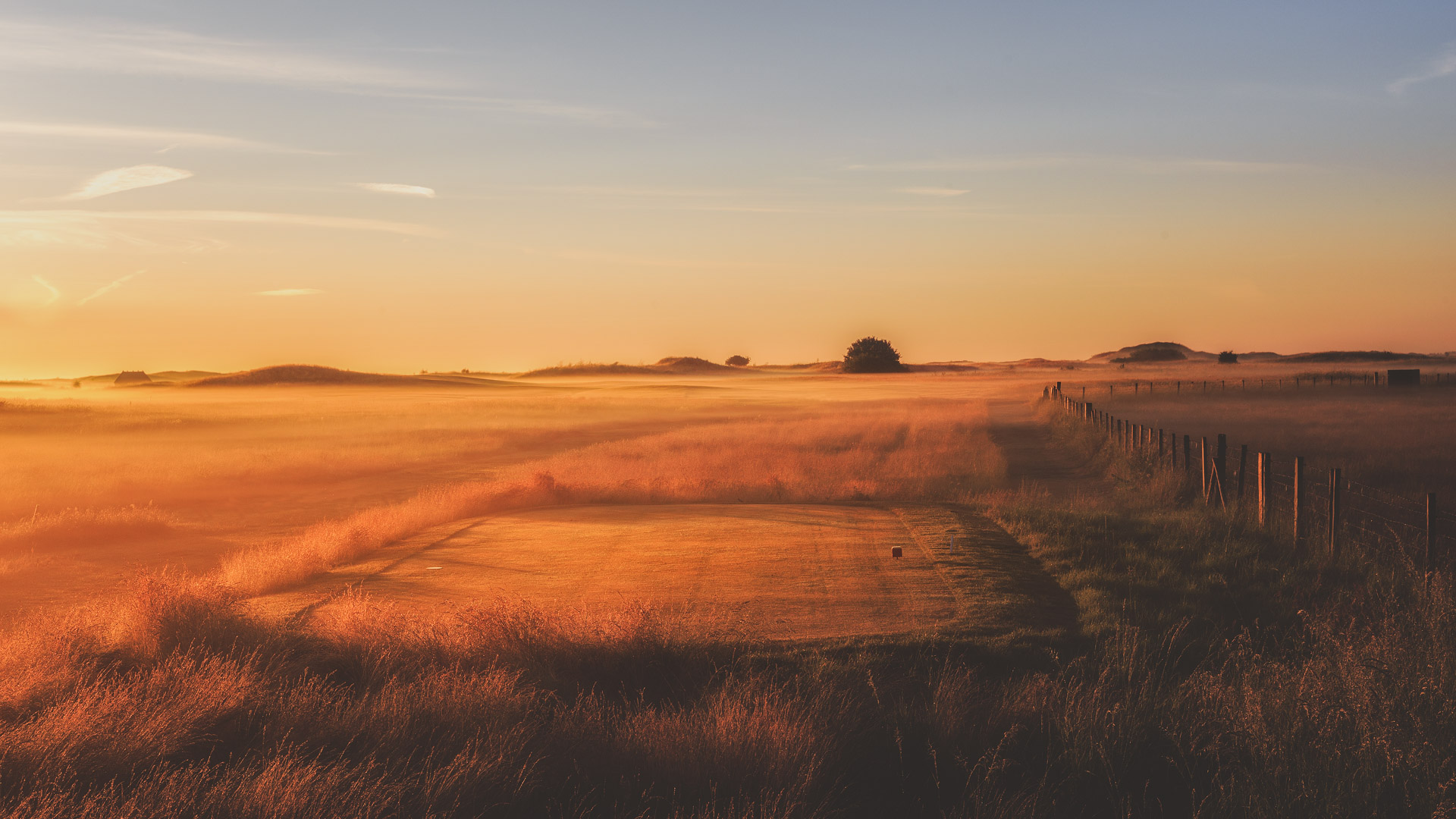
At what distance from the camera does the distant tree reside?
142 meters

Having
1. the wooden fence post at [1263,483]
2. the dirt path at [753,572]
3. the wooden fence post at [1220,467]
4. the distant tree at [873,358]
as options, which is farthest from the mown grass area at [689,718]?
the distant tree at [873,358]

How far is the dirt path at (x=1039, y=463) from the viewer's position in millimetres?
19125

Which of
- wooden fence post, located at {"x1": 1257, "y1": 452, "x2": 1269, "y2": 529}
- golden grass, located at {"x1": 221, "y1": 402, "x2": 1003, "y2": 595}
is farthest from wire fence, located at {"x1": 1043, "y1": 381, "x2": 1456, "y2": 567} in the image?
golden grass, located at {"x1": 221, "y1": 402, "x2": 1003, "y2": 595}

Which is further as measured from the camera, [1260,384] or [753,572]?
[1260,384]

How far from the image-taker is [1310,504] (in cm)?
1573

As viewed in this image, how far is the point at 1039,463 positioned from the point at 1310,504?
27.8ft

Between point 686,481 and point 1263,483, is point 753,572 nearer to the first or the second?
point 1263,483

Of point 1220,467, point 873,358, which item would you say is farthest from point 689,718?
point 873,358

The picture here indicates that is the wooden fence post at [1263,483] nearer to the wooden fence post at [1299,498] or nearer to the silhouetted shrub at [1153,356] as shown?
the wooden fence post at [1299,498]

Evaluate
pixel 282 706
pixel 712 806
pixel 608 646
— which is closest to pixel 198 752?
pixel 282 706

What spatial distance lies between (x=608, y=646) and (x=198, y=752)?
2664mm

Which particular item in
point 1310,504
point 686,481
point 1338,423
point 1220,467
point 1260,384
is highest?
point 1260,384

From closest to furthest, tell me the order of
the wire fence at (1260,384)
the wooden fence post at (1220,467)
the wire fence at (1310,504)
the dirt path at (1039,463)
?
the wire fence at (1310,504) → the wooden fence post at (1220,467) → the dirt path at (1039,463) → the wire fence at (1260,384)

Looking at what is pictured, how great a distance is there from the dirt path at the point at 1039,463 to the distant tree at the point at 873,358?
102 m
